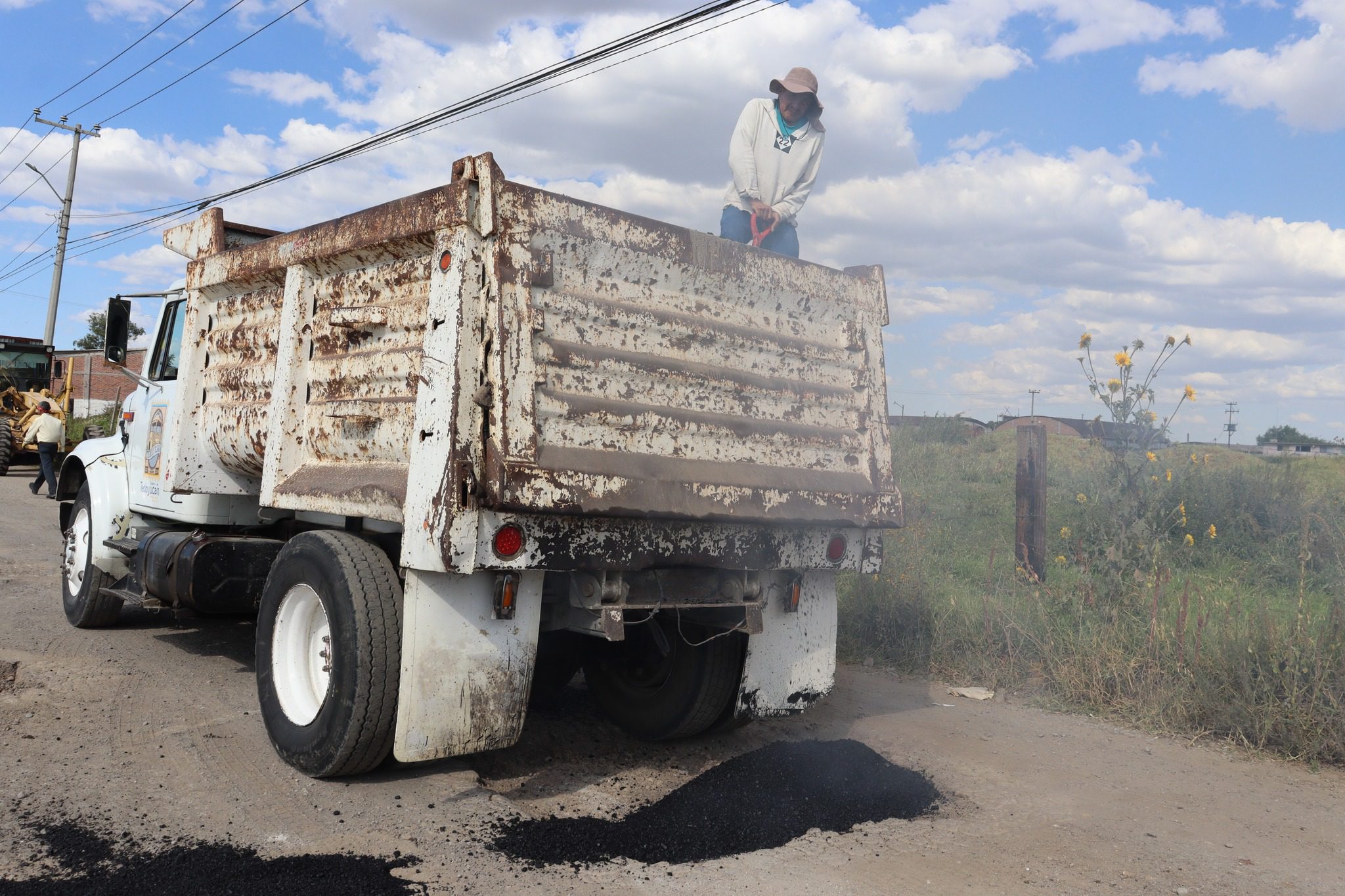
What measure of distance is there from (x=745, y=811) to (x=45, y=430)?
1601 cm

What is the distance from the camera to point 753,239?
5.57m

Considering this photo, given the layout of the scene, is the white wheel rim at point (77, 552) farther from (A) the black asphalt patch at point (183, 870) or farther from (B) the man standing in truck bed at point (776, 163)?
(B) the man standing in truck bed at point (776, 163)

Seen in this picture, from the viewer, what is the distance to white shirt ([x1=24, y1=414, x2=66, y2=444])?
16092mm

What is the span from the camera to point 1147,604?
247 inches

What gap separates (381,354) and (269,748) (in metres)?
1.92

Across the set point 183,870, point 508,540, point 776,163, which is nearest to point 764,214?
point 776,163

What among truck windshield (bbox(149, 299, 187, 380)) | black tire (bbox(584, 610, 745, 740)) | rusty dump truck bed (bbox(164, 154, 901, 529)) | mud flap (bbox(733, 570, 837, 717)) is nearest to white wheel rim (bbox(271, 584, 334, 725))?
rusty dump truck bed (bbox(164, 154, 901, 529))

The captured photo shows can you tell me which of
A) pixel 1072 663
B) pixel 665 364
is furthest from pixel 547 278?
pixel 1072 663

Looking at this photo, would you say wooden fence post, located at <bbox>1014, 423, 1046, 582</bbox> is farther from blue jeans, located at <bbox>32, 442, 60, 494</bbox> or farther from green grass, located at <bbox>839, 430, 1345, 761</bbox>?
blue jeans, located at <bbox>32, 442, 60, 494</bbox>

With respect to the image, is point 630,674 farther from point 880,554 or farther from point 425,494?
point 425,494

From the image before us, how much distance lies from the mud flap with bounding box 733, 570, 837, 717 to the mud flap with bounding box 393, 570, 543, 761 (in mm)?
1179

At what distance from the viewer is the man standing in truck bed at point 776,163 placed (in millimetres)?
5598

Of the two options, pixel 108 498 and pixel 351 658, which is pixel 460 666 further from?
pixel 108 498

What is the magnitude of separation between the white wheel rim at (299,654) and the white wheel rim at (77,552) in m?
3.26
